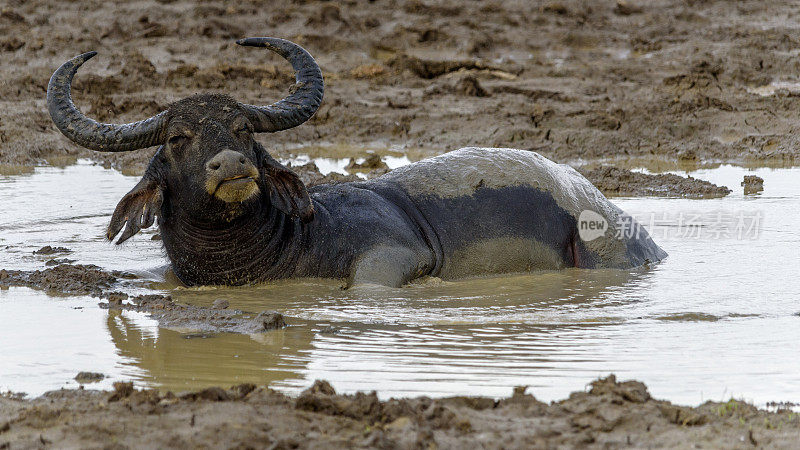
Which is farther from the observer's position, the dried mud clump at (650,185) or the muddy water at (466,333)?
the dried mud clump at (650,185)

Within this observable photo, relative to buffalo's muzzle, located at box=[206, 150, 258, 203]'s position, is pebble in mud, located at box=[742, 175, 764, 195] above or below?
above

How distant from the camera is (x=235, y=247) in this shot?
6.88 m

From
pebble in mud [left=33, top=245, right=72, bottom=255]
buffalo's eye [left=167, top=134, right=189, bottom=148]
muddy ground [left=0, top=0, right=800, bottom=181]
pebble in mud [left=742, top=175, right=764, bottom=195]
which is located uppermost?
muddy ground [left=0, top=0, right=800, bottom=181]

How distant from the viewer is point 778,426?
12.0ft

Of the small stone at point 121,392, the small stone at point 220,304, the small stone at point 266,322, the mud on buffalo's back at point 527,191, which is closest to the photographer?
the small stone at point 121,392

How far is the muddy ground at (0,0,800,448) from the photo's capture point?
11.8 ft

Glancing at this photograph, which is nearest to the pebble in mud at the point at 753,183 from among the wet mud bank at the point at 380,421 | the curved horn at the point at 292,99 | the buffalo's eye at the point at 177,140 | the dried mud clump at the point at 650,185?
the dried mud clump at the point at 650,185

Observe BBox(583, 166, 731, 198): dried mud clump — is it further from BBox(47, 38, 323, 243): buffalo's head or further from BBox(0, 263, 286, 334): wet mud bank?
BBox(0, 263, 286, 334): wet mud bank

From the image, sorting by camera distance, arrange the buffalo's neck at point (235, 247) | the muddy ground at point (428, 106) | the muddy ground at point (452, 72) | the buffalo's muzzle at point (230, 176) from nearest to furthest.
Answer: the muddy ground at point (428, 106) → the buffalo's muzzle at point (230, 176) → the buffalo's neck at point (235, 247) → the muddy ground at point (452, 72)

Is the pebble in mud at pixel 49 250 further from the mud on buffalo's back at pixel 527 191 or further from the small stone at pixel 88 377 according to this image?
the small stone at pixel 88 377

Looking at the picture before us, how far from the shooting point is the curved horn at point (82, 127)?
22.0ft

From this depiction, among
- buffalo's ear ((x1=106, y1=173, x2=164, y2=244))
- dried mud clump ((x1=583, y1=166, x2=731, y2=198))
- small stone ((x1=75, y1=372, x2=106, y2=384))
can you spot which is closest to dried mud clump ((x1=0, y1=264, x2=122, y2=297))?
buffalo's ear ((x1=106, y1=173, x2=164, y2=244))

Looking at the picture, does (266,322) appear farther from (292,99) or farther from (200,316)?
(292,99)

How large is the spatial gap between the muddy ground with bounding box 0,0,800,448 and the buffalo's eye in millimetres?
1021
